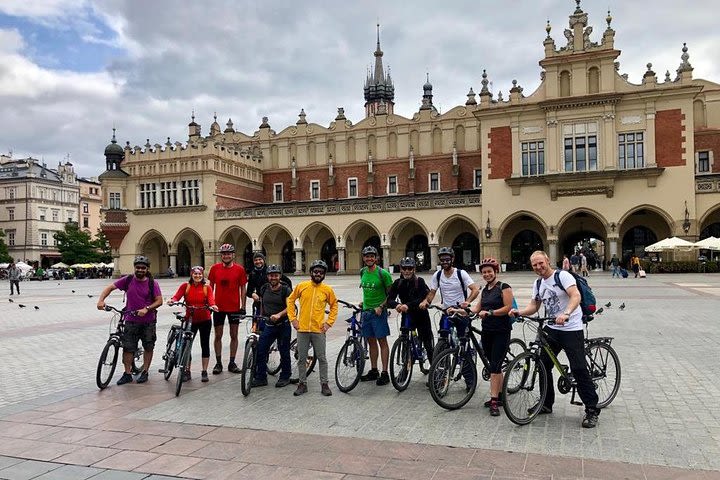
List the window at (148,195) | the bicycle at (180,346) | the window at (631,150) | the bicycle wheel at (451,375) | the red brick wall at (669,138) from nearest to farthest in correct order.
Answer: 1. the bicycle wheel at (451,375)
2. the bicycle at (180,346)
3. the red brick wall at (669,138)
4. the window at (631,150)
5. the window at (148,195)

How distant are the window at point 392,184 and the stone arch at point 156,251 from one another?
18544mm

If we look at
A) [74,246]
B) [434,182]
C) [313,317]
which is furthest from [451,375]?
[74,246]

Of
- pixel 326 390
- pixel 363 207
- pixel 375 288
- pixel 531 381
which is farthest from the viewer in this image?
pixel 363 207

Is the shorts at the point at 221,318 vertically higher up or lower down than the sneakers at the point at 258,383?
higher up

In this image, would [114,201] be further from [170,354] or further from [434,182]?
[170,354]

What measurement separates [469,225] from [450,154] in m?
6.13

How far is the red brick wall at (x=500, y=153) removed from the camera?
38.1m

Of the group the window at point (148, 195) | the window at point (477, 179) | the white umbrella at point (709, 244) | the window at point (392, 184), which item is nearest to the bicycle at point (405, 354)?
the white umbrella at point (709, 244)

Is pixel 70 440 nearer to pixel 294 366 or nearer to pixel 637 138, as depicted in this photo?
pixel 294 366

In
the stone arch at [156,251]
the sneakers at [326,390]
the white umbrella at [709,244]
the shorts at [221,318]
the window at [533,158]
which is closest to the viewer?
the sneakers at [326,390]

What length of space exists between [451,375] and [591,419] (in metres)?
1.56

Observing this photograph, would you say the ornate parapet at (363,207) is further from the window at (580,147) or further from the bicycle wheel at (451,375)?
the bicycle wheel at (451,375)

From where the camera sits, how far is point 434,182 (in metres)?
45.3

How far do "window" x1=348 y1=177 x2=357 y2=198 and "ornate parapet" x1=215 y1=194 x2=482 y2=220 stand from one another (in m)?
1.00
